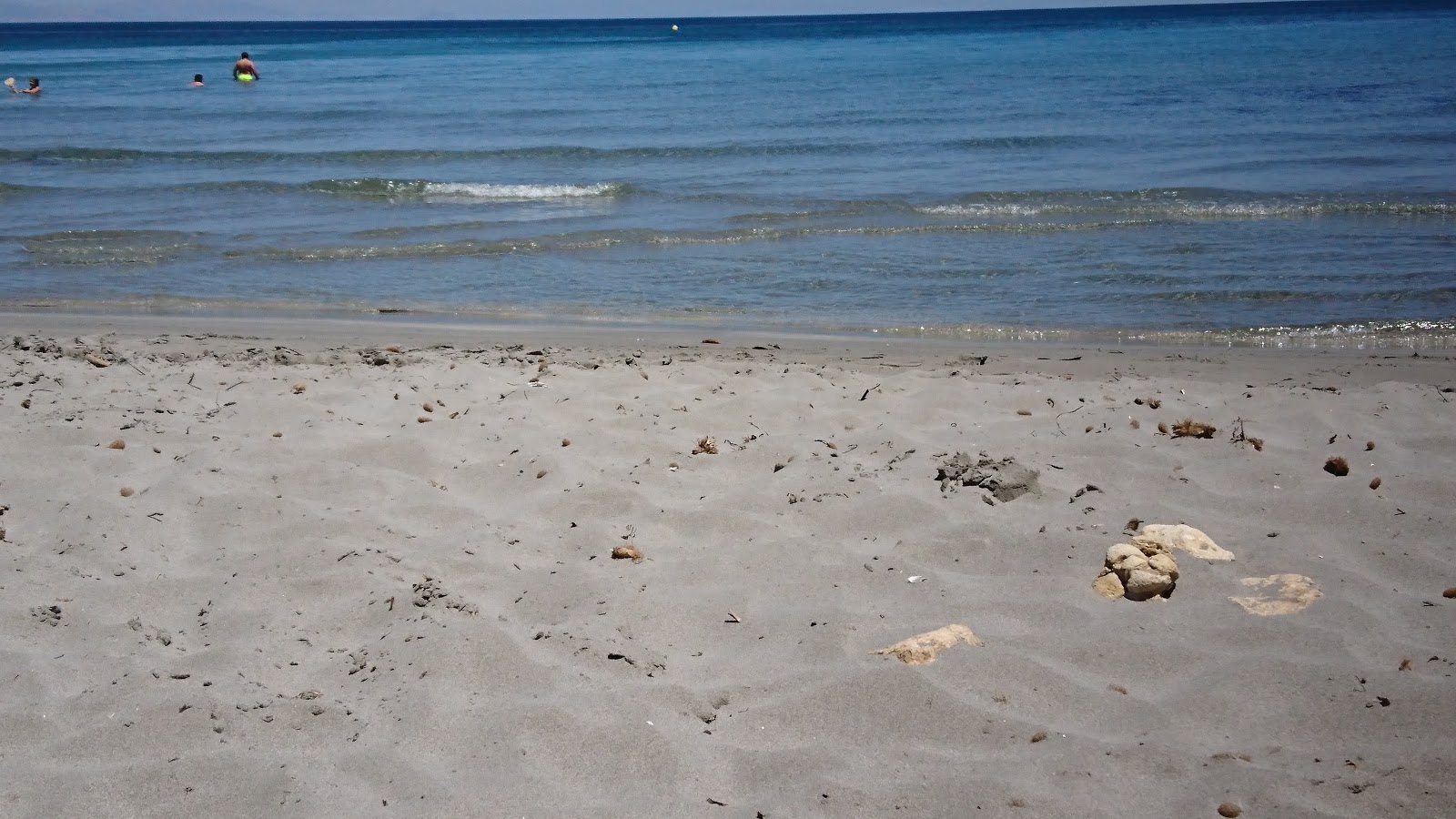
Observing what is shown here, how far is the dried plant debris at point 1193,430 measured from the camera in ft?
15.4

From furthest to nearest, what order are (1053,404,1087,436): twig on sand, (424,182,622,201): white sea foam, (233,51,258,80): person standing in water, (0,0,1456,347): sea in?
(233,51,258,80): person standing in water
(424,182,622,201): white sea foam
(0,0,1456,347): sea
(1053,404,1087,436): twig on sand

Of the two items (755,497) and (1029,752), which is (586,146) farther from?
(1029,752)

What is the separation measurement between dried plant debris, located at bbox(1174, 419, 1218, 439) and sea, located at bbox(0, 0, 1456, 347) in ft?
8.10

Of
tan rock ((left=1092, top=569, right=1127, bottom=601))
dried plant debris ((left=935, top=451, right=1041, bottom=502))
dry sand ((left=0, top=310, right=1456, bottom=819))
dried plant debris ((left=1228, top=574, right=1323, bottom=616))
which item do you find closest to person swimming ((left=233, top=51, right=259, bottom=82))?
dry sand ((left=0, top=310, right=1456, bottom=819))

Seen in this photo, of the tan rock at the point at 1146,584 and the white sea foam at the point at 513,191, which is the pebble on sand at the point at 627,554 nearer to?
the tan rock at the point at 1146,584

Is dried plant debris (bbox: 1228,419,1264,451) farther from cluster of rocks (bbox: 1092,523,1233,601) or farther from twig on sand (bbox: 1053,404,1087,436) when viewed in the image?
cluster of rocks (bbox: 1092,523,1233,601)

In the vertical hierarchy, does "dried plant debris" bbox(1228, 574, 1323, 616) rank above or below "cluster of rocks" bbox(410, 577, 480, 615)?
above

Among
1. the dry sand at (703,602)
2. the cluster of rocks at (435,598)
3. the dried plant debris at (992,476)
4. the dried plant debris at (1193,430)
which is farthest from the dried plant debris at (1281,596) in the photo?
the cluster of rocks at (435,598)

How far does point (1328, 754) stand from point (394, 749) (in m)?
2.38

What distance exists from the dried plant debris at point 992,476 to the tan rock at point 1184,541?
0.52 metres

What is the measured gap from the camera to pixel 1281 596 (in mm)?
3447

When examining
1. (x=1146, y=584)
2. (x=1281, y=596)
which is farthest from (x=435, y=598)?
(x=1281, y=596)

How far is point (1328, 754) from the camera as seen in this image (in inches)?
107

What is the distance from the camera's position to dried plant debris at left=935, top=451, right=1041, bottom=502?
4172 mm
